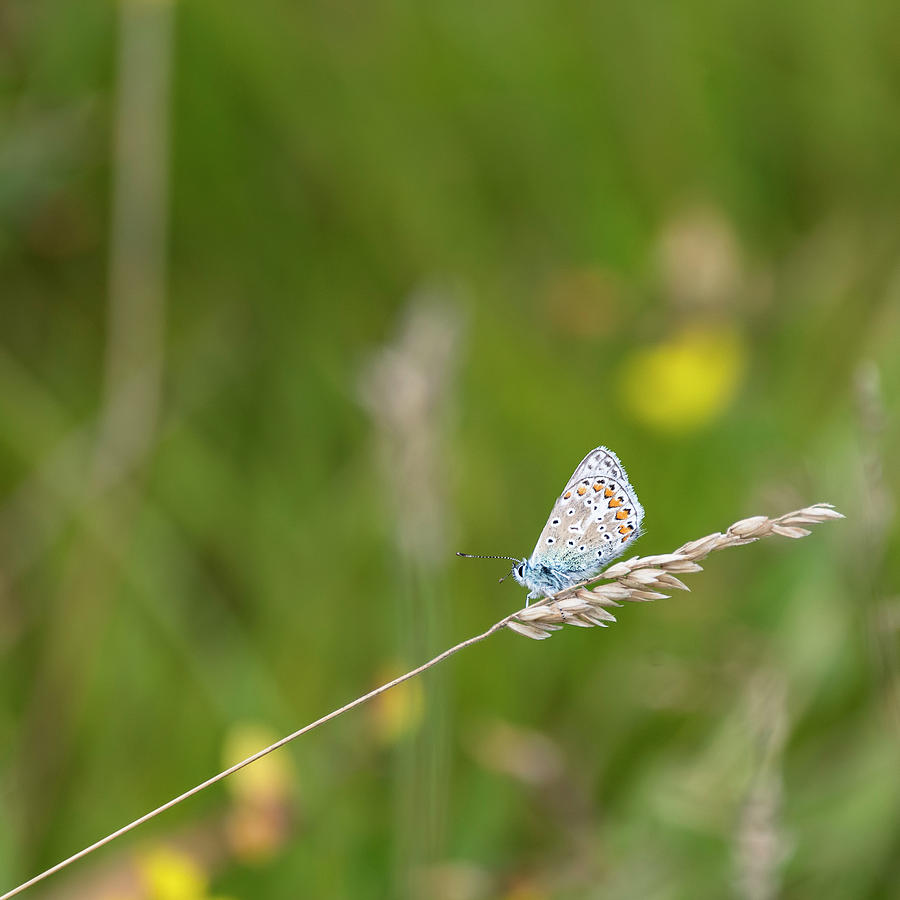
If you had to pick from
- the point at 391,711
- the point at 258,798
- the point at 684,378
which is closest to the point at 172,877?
the point at 258,798

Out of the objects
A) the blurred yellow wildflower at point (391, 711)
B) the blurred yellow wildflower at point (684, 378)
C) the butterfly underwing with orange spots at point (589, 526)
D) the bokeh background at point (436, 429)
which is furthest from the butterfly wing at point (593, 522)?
the blurred yellow wildflower at point (684, 378)

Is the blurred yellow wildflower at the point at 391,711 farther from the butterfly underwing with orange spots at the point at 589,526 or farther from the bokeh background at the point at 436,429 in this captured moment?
the butterfly underwing with orange spots at the point at 589,526

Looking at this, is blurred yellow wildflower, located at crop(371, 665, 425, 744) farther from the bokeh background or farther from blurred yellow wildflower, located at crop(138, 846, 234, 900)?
blurred yellow wildflower, located at crop(138, 846, 234, 900)

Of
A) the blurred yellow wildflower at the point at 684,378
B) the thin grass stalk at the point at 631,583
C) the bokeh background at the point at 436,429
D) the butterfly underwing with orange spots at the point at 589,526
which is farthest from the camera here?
the blurred yellow wildflower at the point at 684,378

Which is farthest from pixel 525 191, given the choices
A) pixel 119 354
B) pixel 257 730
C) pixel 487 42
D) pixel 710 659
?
pixel 257 730

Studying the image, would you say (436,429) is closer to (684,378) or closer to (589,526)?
(589,526)

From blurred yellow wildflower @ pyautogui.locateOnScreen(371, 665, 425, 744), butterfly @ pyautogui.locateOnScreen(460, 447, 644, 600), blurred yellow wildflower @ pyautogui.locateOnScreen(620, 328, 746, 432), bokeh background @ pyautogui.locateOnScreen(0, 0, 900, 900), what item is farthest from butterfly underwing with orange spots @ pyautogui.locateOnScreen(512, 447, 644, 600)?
blurred yellow wildflower @ pyautogui.locateOnScreen(620, 328, 746, 432)
